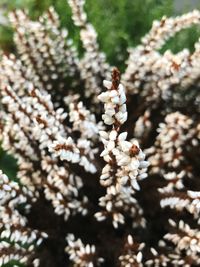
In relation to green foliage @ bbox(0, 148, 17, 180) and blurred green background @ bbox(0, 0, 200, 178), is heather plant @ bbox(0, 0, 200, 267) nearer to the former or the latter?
green foliage @ bbox(0, 148, 17, 180)

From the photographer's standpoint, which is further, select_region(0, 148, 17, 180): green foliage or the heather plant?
select_region(0, 148, 17, 180): green foliage

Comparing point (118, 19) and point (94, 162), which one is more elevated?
point (118, 19)

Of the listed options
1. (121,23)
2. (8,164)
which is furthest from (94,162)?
(121,23)

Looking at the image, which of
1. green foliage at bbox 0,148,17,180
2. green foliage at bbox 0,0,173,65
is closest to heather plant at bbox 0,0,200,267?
green foliage at bbox 0,148,17,180

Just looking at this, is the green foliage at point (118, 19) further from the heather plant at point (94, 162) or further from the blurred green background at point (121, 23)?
the heather plant at point (94, 162)

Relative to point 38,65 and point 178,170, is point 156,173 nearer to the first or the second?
point 178,170

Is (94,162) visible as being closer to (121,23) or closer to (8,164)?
(8,164)

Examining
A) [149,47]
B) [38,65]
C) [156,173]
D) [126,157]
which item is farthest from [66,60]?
[126,157]

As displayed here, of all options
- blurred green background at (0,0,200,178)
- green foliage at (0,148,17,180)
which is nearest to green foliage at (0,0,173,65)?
blurred green background at (0,0,200,178)

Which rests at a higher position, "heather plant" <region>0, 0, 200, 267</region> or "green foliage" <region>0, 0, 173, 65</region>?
"green foliage" <region>0, 0, 173, 65</region>
